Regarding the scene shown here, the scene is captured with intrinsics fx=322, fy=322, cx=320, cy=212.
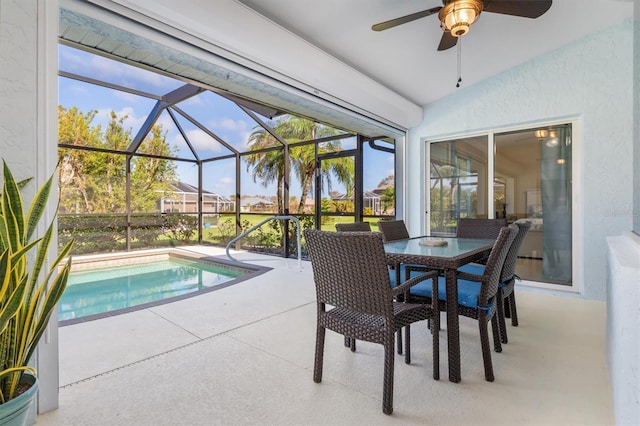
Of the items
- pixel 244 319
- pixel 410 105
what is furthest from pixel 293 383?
pixel 410 105

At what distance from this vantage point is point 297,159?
669cm

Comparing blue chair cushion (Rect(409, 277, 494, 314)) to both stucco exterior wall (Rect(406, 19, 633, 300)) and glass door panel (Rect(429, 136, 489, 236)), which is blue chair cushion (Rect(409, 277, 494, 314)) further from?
glass door panel (Rect(429, 136, 489, 236))

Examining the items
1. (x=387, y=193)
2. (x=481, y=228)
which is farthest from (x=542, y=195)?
(x=387, y=193)

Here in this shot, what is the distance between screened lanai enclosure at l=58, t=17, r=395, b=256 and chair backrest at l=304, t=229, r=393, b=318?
2679 mm

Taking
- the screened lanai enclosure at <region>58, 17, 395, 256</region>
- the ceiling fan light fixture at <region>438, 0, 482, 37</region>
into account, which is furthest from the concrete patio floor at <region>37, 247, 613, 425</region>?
the screened lanai enclosure at <region>58, 17, 395, 256</region>

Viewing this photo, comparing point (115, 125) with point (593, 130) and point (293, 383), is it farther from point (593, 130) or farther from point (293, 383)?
point (593, 130)

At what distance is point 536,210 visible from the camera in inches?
156

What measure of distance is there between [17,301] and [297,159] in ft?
18.6

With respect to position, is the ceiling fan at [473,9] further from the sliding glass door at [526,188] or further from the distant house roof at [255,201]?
the distant house roof at [255,201]

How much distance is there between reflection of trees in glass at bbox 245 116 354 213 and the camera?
5.97m

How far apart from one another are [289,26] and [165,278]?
488 centimetres

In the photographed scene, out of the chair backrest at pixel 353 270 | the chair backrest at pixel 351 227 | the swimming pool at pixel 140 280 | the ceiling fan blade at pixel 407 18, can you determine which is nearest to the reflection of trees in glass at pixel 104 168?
the swimming pool at pixel 140 280

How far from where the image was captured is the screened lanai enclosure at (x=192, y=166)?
562 cm

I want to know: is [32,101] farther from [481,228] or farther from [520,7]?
[481,228]
